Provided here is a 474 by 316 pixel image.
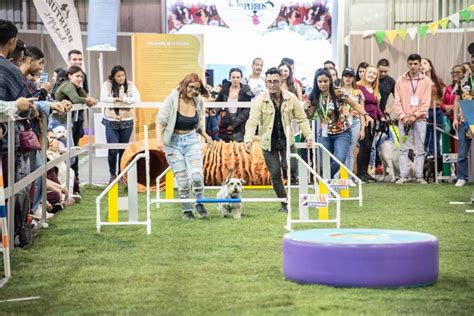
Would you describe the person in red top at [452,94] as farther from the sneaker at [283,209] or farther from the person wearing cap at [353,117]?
the sneaker at [283,209]

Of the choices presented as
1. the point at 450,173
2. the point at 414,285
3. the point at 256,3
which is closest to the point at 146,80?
the point at 450,173

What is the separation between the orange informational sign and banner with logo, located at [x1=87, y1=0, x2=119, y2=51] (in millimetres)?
377

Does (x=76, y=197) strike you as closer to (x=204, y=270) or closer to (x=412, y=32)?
(x=204, y=270)

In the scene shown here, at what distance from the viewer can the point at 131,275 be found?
716 centimetres

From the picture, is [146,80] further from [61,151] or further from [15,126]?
[15,126]

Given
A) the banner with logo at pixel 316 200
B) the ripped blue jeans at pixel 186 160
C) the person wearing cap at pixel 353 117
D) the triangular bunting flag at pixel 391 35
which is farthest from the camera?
the triangular bunting flag at pixel 391 35

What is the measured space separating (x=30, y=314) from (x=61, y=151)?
6146 millimetres

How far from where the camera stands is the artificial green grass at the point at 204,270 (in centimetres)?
601

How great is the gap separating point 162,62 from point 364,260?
9.58 m

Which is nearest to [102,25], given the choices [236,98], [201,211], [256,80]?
[236,98]

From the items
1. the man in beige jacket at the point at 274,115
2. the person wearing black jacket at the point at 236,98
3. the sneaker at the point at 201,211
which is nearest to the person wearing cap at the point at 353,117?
the person wearing black jacket at the point at 236,98

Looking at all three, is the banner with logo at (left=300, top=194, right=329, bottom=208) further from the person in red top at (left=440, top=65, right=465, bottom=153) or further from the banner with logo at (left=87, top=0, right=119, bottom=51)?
the banner with logo at (left=87, top=0, right=119, bottom=51)

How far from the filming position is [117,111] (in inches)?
573

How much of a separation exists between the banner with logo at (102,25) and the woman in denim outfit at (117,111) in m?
1.00
